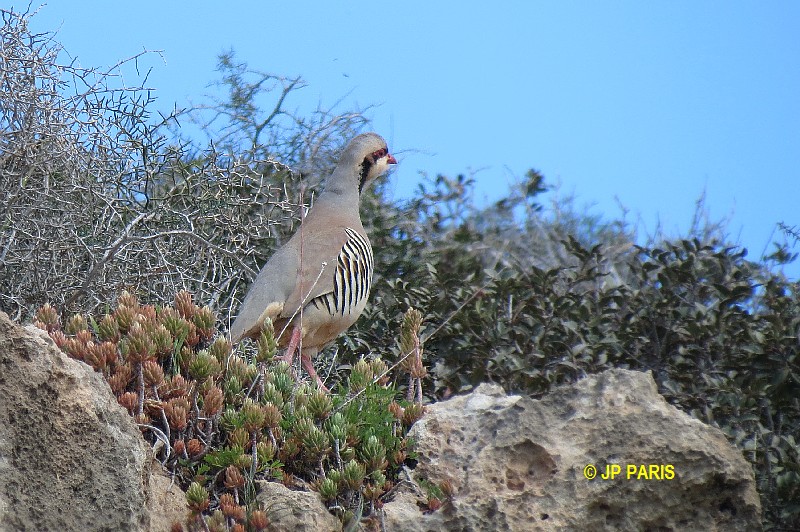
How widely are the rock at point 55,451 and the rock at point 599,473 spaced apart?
989 millimetres

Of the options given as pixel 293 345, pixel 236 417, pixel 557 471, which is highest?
pixel 293 345

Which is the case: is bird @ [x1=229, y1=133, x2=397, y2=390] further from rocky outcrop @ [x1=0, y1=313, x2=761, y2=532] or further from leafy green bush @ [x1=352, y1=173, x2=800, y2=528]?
rocky outcrop @ [x1=0, y1=313, x2=761, y2=532]

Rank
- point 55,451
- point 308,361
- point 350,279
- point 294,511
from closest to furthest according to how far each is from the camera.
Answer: point 55,451 → point 294,511 → point 308,361 → point 350,279

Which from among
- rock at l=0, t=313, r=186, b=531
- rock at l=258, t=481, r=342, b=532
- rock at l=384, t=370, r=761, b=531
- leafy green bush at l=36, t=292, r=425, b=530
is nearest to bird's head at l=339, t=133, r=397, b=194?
leafy green bush at l=36, t=292, r=425, b=530

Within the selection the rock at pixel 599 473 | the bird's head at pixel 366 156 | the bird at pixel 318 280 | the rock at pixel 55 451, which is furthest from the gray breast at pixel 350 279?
the rock at pixel 55 451

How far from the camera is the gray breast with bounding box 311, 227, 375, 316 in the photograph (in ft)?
21.6

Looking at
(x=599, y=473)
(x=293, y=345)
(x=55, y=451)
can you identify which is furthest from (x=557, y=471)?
(x=293, y=345)

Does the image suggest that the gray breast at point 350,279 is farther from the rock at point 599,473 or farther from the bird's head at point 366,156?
the rock at point 599,473

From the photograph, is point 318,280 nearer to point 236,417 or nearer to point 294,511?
point 236,417

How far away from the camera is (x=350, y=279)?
6711 mm

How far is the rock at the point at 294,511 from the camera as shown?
3689 mm

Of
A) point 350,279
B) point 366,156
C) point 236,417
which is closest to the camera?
point 236,417

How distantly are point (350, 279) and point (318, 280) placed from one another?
0.20 metres

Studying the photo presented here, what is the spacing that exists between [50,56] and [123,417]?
3.51m
